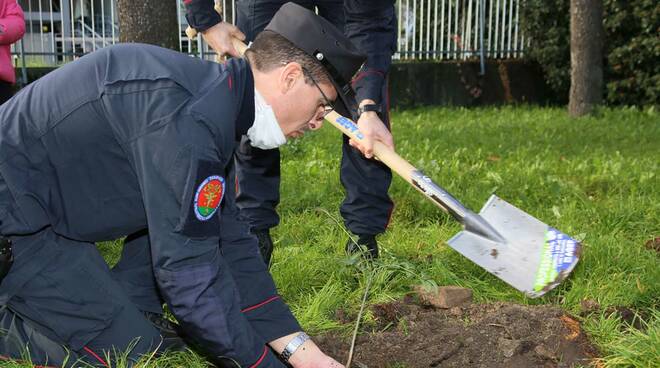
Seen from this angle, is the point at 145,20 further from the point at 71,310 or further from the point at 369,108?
the point at 71,310

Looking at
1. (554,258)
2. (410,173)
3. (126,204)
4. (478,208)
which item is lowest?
(478,208)

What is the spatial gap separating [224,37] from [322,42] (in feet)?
4.52

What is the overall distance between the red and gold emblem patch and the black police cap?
488 mm

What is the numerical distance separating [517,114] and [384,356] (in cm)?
758

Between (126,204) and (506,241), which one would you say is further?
(506,241)

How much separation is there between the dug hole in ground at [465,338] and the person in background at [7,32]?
9.27 feet

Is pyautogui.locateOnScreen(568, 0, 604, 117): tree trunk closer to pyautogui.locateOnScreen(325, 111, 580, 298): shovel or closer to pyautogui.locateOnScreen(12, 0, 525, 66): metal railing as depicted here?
pyautogui.locateOnScreen(12, 0, 525, 66): metal railing

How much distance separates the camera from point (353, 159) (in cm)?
380

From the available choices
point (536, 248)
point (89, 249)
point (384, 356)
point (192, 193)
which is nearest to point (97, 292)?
point (89, 249)

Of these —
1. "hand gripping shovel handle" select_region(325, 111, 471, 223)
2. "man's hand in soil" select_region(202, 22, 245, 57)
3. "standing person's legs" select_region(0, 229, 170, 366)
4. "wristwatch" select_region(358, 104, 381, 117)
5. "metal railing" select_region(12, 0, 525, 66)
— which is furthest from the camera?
"metal railing" select_region(12, 0, 525, 66)

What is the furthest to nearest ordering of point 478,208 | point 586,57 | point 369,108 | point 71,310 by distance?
point 586,57, point 478,208, point 369,108, point 71,310

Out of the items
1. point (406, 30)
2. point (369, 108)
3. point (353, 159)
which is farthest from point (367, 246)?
point (406, 30)

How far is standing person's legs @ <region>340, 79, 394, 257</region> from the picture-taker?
3777 mm

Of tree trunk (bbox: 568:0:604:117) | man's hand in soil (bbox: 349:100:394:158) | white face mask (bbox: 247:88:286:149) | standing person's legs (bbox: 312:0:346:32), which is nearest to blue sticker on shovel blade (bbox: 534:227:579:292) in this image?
man's hand in soil (bbox: 349:100:394:158)
